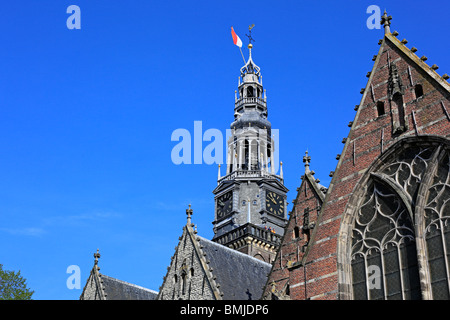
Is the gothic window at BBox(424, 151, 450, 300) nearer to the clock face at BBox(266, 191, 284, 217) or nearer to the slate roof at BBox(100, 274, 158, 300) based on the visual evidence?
the slate roof at BBox(100, 274, 158, 300)

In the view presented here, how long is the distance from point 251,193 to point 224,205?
2.56 meters

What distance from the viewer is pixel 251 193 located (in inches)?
2096

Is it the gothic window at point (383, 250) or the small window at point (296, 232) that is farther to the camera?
the small window at point (296, 232)

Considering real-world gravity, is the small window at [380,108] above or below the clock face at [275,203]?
below

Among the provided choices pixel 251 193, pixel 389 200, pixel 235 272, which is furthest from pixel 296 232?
pixel 251 193

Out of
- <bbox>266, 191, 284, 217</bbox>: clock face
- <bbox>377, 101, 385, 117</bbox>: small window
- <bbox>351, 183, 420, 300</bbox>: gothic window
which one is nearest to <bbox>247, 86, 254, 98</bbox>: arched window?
<bbox>266, 191, 284, 217</bbox>: clock face

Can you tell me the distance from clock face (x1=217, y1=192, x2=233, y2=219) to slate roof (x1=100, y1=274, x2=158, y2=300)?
1422cm

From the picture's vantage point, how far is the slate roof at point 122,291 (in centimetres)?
3772

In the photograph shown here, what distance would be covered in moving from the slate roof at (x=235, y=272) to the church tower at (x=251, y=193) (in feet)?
43.4

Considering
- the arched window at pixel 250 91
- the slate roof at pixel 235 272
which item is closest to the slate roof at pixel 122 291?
the slate roof at pixel 235 272

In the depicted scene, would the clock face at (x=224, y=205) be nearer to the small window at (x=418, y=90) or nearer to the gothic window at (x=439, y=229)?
the small window at (x=418, y=90)
